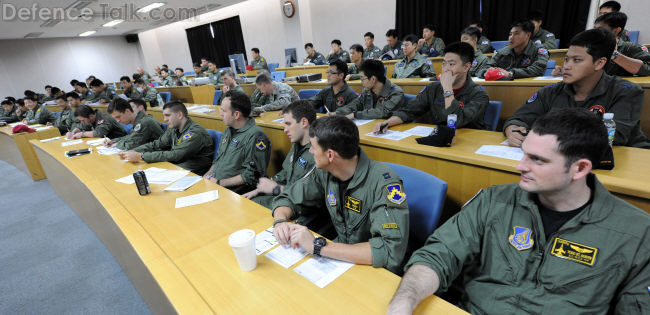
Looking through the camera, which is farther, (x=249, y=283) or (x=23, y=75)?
(x=23, y=75)

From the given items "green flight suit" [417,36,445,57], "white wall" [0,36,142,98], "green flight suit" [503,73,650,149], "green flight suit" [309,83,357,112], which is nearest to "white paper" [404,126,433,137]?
"green flight suit" [503,73,650,149]

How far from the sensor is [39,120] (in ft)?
18.1

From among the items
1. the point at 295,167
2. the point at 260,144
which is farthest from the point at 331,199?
the point at 260,144

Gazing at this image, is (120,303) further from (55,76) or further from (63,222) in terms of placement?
(55,76)

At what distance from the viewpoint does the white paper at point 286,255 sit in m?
1.04

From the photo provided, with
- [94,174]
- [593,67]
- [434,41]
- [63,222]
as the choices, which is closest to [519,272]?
[593,67]

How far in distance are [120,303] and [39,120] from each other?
569 cm

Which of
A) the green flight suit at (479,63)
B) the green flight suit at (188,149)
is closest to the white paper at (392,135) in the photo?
the green flight suit at (188,149)

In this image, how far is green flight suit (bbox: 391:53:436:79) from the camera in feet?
13.2

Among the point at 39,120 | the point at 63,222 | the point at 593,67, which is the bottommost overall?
the point at 63,222

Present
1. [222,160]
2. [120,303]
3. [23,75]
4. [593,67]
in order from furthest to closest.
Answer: [23,75], [222,160], [120,303], [593,67]

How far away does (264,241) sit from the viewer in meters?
1.17

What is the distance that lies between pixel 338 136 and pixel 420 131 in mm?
1164

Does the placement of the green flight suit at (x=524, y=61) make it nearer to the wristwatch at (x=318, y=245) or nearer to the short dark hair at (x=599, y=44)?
the short dark hair at (x=599, y=44)
